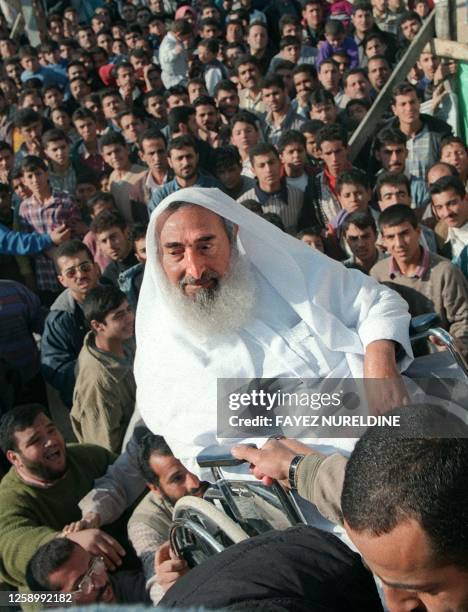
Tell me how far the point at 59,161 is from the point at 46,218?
1.26m

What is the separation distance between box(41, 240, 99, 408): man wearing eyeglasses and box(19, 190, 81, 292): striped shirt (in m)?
1.01

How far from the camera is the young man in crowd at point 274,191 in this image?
5742mm

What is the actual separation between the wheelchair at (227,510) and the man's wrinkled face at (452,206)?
205cm

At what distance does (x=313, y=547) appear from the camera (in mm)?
1509

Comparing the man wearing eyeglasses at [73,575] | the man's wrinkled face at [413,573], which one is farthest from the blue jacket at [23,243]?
the man's wrinkled face at [413,573]

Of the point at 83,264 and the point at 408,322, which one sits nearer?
the point at 408,322

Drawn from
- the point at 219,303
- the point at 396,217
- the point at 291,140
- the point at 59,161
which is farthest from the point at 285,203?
the point at 219,303

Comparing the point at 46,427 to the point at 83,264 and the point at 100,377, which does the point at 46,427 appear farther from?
the point at 83,264

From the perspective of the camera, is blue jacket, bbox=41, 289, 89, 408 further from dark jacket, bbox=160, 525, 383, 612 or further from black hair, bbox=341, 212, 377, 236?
dark jacket, bbox=160, 525, 383, 612

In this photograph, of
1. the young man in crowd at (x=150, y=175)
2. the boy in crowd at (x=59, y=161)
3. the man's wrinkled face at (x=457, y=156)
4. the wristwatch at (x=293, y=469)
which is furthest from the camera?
the boy in crowd at (x=59, y=161)

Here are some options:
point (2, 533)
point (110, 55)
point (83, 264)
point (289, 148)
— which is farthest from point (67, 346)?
point (110, 55)

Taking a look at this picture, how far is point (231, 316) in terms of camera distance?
3.17m

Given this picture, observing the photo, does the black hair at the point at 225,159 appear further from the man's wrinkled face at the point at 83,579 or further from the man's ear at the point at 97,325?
the man's wrinkled face at the point at 83,579

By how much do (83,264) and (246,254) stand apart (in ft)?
5.76
